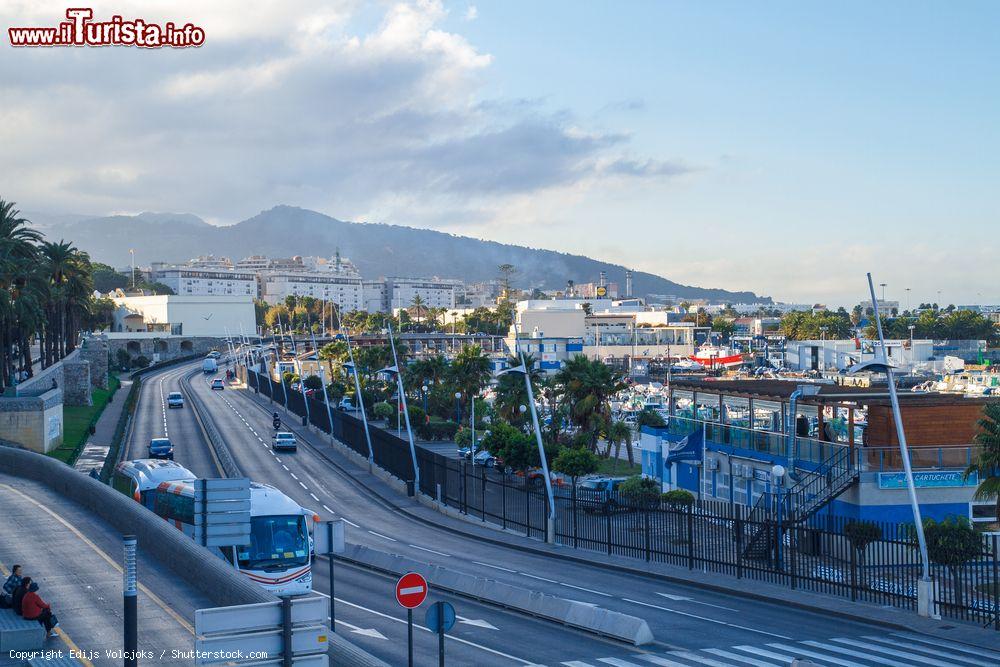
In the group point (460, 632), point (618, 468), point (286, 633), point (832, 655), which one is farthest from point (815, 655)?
point (618, 468)

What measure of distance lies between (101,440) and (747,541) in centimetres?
5333

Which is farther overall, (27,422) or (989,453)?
(27,422)

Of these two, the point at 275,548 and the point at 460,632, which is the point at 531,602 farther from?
the point at 275,548

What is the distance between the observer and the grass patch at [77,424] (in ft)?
206

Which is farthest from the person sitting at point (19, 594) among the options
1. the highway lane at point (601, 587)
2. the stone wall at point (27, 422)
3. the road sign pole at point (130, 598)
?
the stone wall at point (27, 422)

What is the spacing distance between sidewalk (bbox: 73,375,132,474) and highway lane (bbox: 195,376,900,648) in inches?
518

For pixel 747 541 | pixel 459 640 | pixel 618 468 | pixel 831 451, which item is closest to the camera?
pixel 459 640

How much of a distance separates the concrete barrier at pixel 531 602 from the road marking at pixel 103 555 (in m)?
8.84

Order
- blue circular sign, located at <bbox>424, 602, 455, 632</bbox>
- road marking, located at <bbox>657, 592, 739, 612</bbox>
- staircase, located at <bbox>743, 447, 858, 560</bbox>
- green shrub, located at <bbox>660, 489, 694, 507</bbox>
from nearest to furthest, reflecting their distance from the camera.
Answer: blue circular sign, located at <bbox>424, 602, 455, 632</bbox>, road marking, located at <bbox>657, 592, 739, 612</bbox>, staircase, located at <bbox>743, 447, 858, 560</bbox>, green shrub, located at <bbox>660, 489, 694, 507</bbox>

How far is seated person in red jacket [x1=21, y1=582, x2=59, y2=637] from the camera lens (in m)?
19.8

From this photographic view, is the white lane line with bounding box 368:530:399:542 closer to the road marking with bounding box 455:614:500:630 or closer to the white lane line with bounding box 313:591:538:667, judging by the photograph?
the white lane line with bounding box 313:591:538:667

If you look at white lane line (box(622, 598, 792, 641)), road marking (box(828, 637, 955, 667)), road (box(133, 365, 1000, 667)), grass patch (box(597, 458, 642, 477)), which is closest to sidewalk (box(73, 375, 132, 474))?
road (box(133, 365, 1000, 667))

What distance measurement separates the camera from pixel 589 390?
6300 cm

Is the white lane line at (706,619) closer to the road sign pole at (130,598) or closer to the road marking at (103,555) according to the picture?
the road marking at (103,555)
